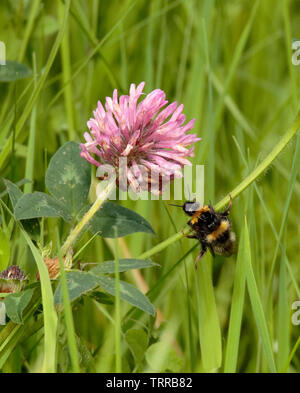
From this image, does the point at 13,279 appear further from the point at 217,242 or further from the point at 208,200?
the point at 208,200

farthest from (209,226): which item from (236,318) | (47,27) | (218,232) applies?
(47,27)

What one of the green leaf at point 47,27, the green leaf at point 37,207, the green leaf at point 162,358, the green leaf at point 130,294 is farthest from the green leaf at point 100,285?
the green leaf at point 47,27

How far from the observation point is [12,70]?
5.12 ft

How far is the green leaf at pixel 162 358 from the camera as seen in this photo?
108cm

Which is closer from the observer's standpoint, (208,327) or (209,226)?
(208,327)

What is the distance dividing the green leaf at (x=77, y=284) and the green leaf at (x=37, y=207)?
108 mm

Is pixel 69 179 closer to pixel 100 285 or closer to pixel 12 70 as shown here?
pixel 100 285

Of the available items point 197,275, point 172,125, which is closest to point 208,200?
point 197,275

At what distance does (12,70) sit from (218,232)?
744 mm

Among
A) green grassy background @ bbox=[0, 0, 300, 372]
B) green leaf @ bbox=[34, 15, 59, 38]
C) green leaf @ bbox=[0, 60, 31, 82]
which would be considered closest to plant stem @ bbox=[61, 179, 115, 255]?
green grassy background @ bbox=[0, 0, 300, 372]

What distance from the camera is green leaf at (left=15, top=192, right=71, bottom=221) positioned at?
0.93 metres

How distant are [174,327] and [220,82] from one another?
3.55ft

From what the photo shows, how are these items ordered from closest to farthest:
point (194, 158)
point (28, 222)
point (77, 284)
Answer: point (77, 284) → point (28, 222) → point (194, 158)

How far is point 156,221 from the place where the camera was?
173 cm
